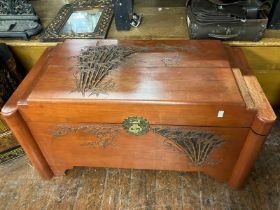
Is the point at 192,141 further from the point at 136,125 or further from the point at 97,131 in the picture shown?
the point at 97,131

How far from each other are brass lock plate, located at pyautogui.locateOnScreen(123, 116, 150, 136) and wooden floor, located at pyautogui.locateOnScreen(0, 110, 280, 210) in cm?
32

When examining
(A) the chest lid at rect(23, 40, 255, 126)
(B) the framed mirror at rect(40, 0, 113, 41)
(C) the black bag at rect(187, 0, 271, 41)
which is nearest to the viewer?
(A) the chest lid at rect(23, 40, 255, 126)

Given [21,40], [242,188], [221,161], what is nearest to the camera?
[221,161]

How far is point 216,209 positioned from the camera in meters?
0.99

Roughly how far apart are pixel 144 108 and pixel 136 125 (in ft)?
0.28

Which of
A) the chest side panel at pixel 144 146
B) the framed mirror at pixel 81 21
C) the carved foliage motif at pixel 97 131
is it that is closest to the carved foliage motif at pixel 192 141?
the chest side panel at pixel 144 146

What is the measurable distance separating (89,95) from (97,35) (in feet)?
1.40

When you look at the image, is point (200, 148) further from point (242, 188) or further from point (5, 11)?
point (5, 11)

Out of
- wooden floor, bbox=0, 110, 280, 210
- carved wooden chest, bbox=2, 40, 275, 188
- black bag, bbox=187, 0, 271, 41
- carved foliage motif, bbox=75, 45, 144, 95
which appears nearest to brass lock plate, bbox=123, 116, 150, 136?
carved wooden chest, bbox=2, 40, 275, 188

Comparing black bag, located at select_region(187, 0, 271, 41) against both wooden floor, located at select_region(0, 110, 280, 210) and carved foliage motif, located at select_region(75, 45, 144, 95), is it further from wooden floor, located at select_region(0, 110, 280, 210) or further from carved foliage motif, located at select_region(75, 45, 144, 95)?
wooden floor, located at select_region(0, 110, 280, 210)

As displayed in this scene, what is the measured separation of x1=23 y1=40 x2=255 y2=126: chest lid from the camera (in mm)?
777

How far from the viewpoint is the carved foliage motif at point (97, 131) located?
0.87 m

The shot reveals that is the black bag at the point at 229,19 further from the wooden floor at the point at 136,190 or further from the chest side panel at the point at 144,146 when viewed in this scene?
the wooden floor at the point at 136,190

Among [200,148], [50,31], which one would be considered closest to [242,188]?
[200,148]
